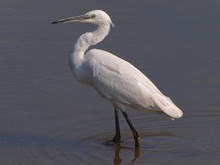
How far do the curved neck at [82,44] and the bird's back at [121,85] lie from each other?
4.0 inches

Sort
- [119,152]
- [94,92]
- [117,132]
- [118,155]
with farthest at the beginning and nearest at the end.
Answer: [94,92]
[117,132]
[119,152]
[118,155]

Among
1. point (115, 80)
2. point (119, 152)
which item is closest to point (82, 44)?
point (115, 80)

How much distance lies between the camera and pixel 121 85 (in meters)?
9.05

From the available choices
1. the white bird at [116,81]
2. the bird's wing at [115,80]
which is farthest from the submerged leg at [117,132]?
the bird's wing at [115,80]

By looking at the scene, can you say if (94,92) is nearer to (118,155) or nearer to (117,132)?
(117,132)

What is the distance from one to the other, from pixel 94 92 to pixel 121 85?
1539 millimetres

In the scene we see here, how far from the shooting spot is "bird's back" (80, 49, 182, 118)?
9.01 metres

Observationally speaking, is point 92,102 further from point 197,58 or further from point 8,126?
point 197,58

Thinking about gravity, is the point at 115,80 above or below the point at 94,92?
above

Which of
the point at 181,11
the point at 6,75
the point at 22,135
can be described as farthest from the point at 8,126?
the point at 181,11

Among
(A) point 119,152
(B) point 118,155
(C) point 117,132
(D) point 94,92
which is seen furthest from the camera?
(D) point 94,92

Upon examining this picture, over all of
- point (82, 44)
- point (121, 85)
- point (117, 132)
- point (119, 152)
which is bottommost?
point (119, 152)

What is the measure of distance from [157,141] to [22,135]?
1.55 m

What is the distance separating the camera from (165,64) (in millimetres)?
11336
